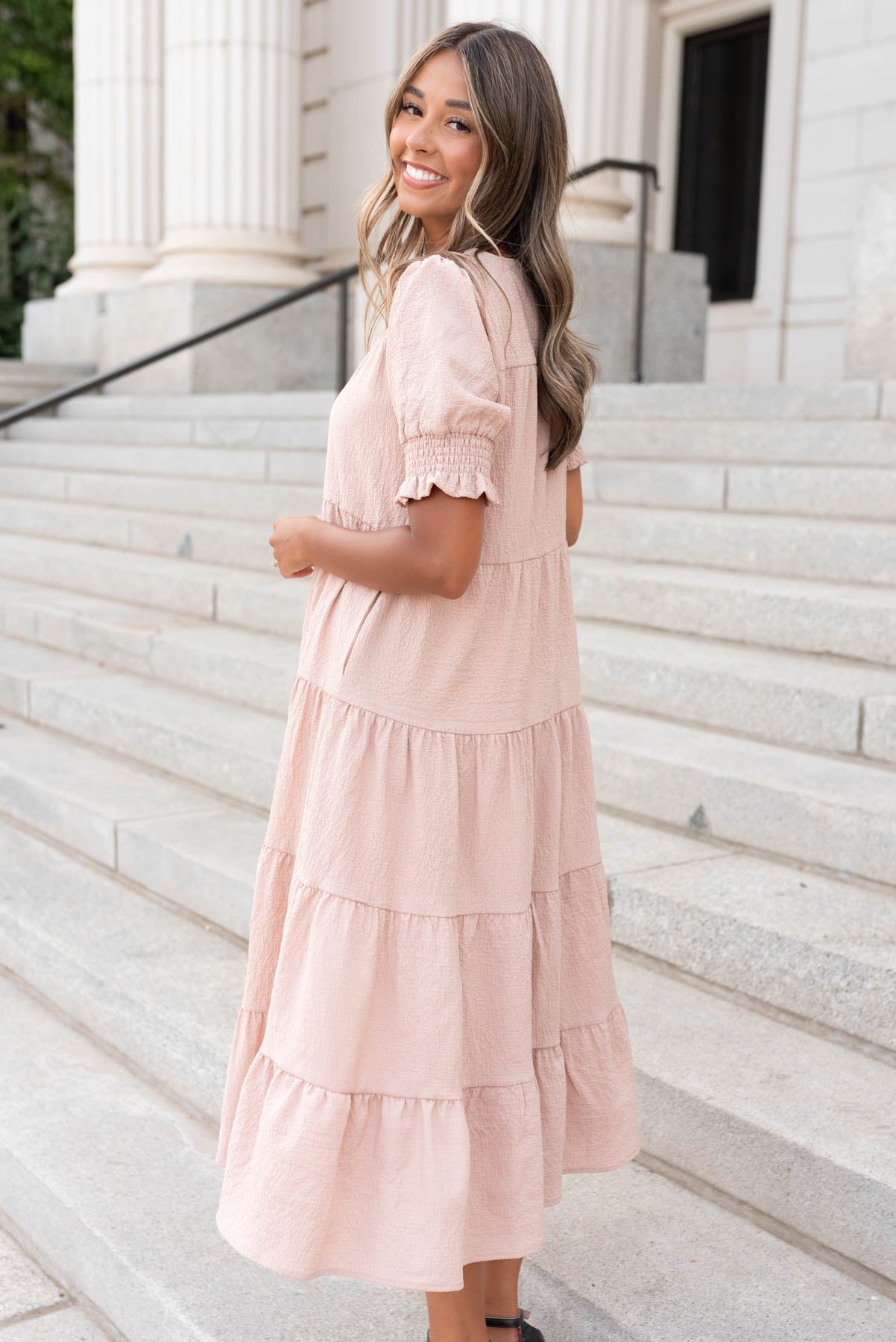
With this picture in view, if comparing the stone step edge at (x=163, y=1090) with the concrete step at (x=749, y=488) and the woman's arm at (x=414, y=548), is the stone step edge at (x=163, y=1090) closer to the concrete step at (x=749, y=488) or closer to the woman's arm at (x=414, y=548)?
the woman's arm at (x=414, y=548)

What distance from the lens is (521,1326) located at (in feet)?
7.08

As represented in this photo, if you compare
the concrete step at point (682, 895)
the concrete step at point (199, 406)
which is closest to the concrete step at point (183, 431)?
the concrete step at point (199, 406)

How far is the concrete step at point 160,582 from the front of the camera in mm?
5660

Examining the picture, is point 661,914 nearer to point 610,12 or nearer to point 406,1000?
point 406,1000

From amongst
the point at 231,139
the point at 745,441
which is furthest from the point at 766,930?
the point at 231,139

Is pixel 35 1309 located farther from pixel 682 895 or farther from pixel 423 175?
pixel 423 175

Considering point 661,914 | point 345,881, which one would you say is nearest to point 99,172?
point 661,914

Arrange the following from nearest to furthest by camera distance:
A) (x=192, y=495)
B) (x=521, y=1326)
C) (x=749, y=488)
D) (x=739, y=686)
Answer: (x=521, y=1326)
(x=739, y=686)
(x=749, y=488)
(x=192, y=495)

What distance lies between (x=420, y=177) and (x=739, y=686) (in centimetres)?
231

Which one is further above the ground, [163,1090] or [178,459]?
[178,459]

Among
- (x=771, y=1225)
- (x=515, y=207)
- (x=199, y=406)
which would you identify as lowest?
(x=771, y=1225)

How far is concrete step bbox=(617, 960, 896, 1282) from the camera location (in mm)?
2287

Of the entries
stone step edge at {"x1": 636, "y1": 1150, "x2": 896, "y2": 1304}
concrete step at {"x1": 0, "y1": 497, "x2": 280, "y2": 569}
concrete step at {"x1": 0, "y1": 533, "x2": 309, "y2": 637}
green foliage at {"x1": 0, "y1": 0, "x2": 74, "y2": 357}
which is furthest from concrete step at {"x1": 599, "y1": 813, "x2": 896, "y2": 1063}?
green foliage at {"x1": 0, "y1": 0, "x2": 74, "y2": 357}

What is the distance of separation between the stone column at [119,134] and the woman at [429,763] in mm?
10888
